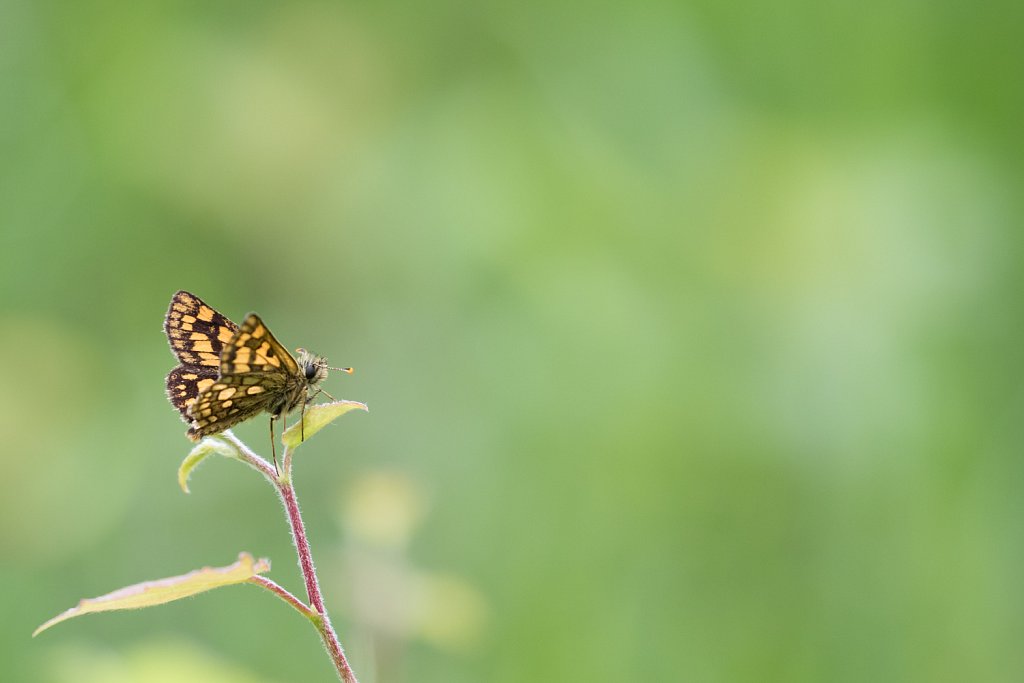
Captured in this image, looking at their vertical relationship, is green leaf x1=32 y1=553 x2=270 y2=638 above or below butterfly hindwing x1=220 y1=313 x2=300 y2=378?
below

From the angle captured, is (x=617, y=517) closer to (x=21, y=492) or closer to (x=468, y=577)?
(x=468, y=577)

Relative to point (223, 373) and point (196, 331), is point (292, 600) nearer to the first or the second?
point (223, 373)

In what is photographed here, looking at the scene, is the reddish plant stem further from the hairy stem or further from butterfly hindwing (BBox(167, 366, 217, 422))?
butterfly hindwing (BBox(167, 366, 217, 422))

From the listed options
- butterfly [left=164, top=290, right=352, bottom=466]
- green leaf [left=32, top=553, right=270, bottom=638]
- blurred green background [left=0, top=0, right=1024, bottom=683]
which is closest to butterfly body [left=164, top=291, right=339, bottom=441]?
butterfly [left=164, top=290, right=352, bottom=466]

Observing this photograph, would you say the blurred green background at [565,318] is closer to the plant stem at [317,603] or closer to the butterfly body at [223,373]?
the butterfly body at [223,373]

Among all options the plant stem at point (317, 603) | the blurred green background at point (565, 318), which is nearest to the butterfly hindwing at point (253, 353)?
the plant stem at point (317, 603)

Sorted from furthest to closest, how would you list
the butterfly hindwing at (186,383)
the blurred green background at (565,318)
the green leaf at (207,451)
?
the blurred green background at (565,318) < the butterfly hindwing at (186,383) < the green leaf at (207,451)

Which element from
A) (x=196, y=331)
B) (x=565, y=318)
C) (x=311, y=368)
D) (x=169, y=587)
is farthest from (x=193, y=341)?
(x=565, y=318)
